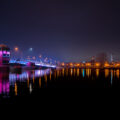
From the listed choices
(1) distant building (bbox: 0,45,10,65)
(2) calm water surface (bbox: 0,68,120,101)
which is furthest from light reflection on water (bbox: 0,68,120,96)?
(1) distant building (bbox: 0,45,10,65)

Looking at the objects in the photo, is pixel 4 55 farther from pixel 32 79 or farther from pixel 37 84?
pixel 37 84

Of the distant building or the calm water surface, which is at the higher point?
the distant building

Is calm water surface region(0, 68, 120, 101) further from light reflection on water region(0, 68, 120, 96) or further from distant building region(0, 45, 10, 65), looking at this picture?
distant building region(0, 45, 10, 65)

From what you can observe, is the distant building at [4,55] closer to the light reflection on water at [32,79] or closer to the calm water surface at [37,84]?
the light reflection on water at [32,79]

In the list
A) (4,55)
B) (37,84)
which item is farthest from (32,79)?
(4,55)

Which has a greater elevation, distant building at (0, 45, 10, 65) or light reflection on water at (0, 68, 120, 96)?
distant building at (0, 45, 10, 65)

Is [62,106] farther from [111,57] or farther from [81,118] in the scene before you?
[111,57]

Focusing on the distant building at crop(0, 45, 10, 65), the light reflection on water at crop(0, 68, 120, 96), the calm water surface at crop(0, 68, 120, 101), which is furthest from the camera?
the distant building at crop(0, 45, 10, 65)

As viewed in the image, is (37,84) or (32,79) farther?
(32,79)

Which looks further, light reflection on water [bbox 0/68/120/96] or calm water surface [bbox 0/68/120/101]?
light reflection on water [bbox 0/68/120/96]

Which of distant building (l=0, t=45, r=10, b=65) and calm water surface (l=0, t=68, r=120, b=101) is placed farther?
distant building (l=0, t=45, r=10, b=65)

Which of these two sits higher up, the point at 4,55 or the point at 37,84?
the point at 4,55

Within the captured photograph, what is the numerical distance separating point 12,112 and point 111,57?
146843mm

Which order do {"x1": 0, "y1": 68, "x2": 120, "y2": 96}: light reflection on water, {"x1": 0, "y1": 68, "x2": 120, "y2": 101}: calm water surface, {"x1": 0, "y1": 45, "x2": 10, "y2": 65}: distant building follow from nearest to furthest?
{"x1": 0, "y1": 68, "x2": 120, "y2": 101}: calm water surface
{"x1": 0, "y1": 68, "x2": 120, "y2": 96}: light reflection on water
{"x1": 0, "y1": 45, "x2": 10, "y2": 65}: distant building
